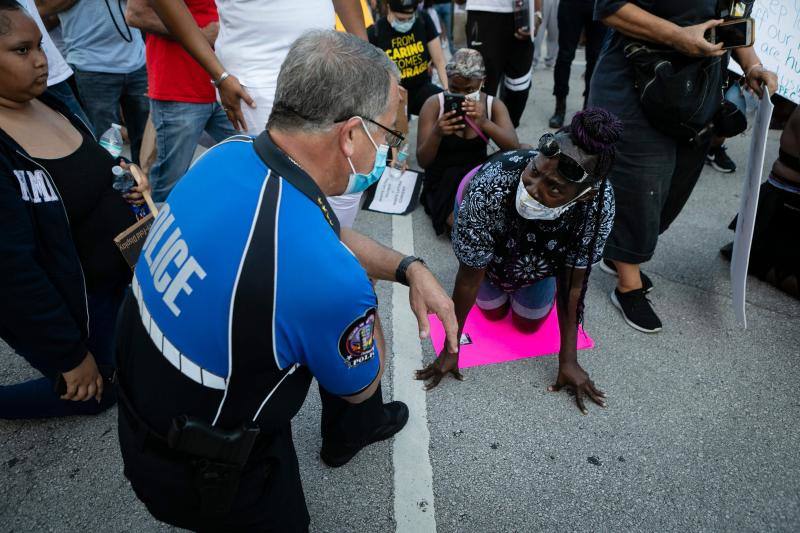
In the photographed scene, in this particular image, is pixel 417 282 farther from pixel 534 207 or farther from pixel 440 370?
pixel 440 370

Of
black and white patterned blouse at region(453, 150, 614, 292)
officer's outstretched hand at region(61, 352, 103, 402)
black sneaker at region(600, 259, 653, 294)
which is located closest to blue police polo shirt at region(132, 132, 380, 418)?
officer's outstretched hand at region(61, 352, 103, 402)

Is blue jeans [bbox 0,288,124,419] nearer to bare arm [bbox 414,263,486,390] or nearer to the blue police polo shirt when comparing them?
the blue police polo shirt

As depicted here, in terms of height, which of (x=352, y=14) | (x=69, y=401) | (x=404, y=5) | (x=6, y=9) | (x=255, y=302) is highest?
(x=6, y=9)

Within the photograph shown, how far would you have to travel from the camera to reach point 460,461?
1.98 metres

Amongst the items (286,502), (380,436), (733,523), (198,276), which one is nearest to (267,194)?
(198,276)

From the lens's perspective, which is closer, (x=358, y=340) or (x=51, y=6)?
(x=358, y=340)

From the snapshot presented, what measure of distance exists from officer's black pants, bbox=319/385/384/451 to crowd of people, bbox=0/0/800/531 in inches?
0.4

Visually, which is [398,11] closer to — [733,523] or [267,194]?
[267,194]

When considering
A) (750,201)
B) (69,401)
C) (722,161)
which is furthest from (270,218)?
(722,161)

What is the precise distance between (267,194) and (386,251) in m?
0.55

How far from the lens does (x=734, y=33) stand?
6.30 feet

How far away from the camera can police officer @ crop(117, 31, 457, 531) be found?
946mm

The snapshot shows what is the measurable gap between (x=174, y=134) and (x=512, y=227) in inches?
71.5

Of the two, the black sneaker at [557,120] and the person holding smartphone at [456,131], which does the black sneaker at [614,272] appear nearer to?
the person holding smartphone at [456,131]
